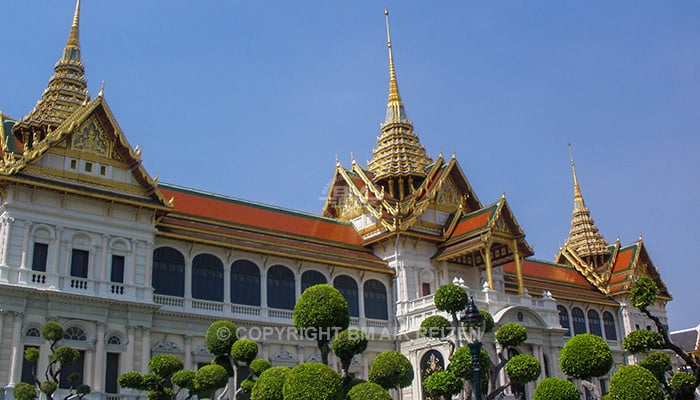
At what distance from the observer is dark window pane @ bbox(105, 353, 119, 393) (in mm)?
27203

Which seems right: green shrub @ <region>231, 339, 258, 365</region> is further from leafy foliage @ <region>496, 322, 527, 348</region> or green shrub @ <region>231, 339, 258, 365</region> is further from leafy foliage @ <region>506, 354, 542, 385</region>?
leafy foliage @ <region>496, 322, 527, 348</region>

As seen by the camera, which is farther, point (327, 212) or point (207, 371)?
point (327, 212)

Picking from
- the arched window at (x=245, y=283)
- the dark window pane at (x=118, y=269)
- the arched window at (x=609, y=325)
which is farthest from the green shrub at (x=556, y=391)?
the arched window at (x=609, y=325)

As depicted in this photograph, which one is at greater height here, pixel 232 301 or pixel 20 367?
pixel 232 301

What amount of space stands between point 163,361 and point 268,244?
1131 centimetres

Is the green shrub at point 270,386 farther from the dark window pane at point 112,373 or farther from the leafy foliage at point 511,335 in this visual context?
the dark window pane at point 112,373

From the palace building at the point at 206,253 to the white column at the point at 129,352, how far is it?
4cm

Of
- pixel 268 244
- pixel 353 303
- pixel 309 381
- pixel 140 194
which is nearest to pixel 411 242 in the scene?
pixel 353 303

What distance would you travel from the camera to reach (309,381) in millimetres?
16656

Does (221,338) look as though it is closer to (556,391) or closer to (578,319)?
(556,391)

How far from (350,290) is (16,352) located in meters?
15.3

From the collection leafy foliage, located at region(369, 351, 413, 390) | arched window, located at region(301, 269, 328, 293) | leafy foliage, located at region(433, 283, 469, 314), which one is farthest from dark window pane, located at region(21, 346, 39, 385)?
leafy foliage, located at region(433, 283, 469, 314)

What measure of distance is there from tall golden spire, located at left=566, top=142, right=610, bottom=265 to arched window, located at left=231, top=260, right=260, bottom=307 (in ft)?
94.1

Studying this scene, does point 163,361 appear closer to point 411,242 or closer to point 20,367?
point 20,367
